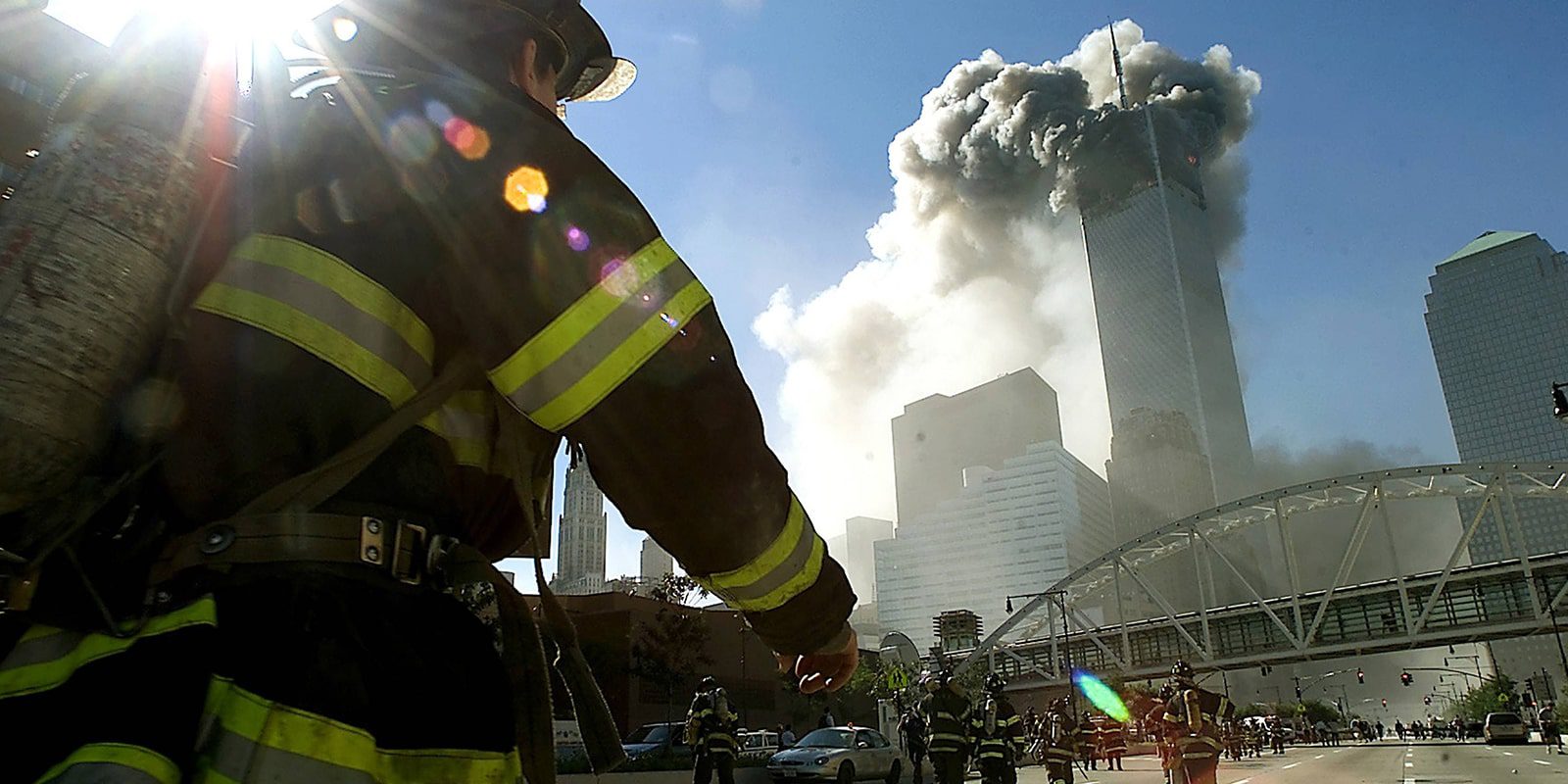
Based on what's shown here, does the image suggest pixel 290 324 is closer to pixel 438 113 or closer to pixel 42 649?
pixel 438 113

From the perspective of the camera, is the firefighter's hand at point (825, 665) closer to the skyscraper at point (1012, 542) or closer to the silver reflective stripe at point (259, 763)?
the silver reflective stripe at point (259, 763)

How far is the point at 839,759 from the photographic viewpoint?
1856cm

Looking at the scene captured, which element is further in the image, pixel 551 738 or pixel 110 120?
pixel 551 738

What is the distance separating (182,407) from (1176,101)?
200836mm

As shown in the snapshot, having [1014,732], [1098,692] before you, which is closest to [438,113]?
[1014,732]

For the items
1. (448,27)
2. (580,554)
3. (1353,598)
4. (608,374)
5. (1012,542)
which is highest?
(1012,542)

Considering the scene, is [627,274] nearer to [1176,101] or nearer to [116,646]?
[116,646]

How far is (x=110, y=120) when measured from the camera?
4.24 ft

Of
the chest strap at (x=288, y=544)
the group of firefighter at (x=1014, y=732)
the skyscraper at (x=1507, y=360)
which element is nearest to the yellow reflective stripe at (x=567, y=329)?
the chest strap at (x=288, y=544)

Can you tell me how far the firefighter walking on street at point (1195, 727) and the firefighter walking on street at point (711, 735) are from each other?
20.0ft

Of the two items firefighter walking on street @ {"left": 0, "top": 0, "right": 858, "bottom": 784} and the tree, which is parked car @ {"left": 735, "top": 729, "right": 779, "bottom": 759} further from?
firefighter walking on street @ {"left": 0, "top": 0, "right": 858, "bottom": 784}

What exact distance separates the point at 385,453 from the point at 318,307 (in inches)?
8.5

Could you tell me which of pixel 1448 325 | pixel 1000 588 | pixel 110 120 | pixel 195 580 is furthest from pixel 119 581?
pixel 1448 325

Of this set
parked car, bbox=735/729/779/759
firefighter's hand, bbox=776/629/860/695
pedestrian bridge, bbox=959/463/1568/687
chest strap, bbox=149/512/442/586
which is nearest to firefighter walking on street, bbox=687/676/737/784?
firefighter's hand, bbox=776/629/860/695
